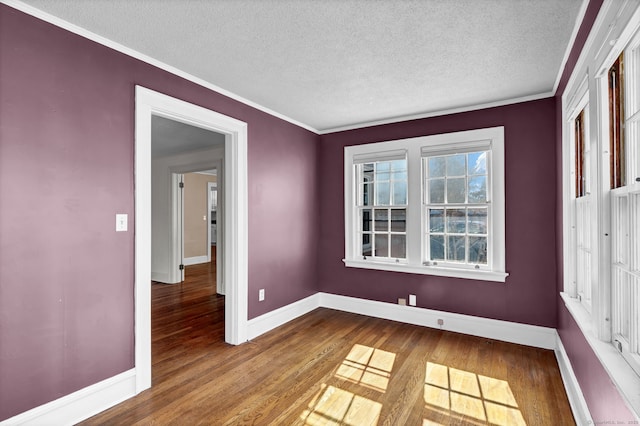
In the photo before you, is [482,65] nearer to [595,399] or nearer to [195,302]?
[595,399]

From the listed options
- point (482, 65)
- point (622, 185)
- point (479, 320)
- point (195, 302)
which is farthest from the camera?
point (195, 302)

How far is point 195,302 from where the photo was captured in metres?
5.02

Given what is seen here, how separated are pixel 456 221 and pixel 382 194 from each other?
101 cm

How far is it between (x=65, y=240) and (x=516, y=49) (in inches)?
133

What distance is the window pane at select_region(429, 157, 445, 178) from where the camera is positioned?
153 inches

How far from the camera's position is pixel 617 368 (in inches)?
54.2

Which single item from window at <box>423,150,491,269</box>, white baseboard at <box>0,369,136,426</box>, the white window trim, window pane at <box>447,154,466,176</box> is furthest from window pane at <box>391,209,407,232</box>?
white baseboard at <box>0,369,136,426</box>

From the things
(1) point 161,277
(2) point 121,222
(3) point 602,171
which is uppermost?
(3) point 602,171

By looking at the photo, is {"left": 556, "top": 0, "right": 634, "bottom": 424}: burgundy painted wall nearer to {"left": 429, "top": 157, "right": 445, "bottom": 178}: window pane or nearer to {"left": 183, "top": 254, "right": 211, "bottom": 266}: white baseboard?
{"left": 429, "top": 157, "right": 445, "bottom": 178}: window pane

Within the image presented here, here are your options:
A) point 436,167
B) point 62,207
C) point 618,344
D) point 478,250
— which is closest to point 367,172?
point 436,167

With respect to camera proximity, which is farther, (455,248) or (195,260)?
(195,260)

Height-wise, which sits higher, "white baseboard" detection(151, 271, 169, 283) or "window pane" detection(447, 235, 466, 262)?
"window pane" detection(447, 235, 466, 262)

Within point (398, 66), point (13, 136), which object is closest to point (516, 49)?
point (398, 66)

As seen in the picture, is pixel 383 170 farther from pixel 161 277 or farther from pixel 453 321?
pixel 161 277
